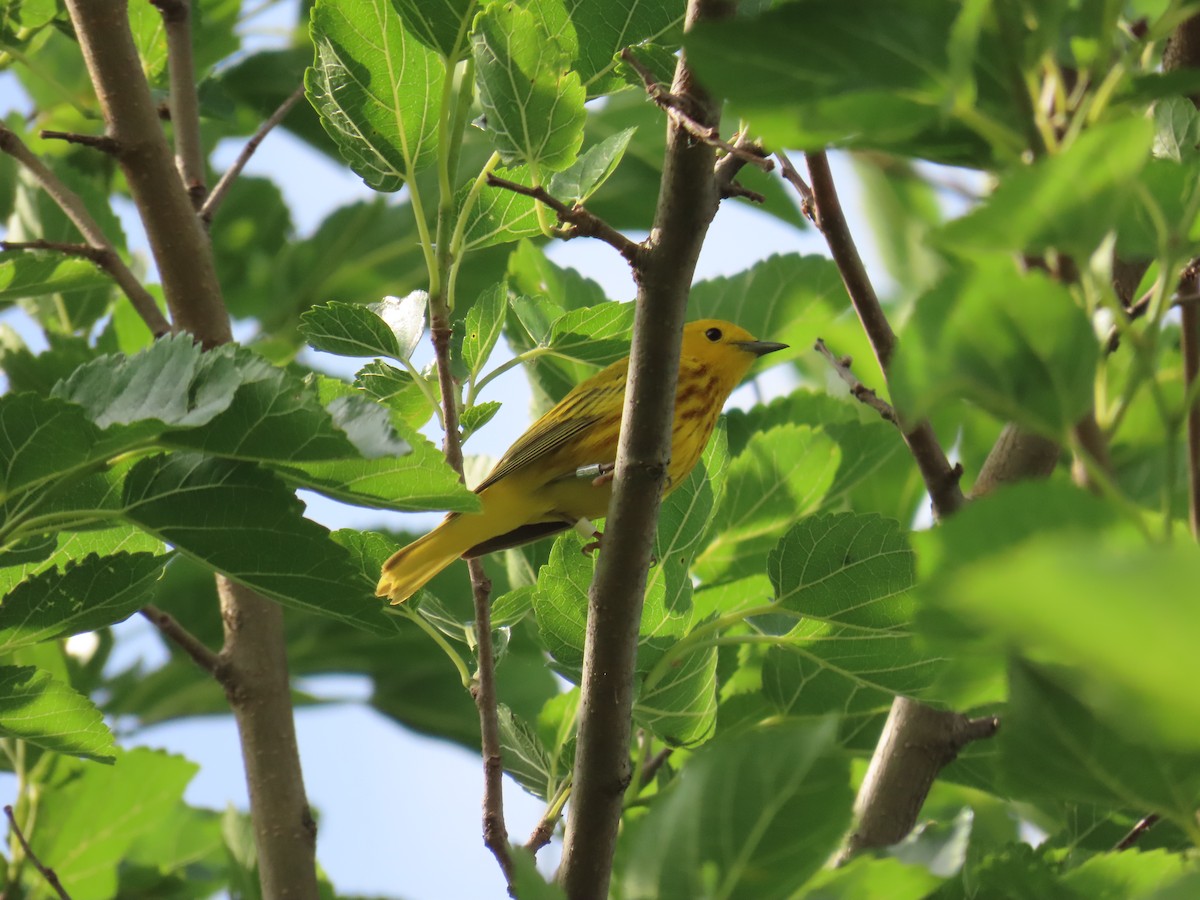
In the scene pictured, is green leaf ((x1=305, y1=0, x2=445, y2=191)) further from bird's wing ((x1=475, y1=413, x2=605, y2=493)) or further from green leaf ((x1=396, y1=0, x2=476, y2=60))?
bird's wing ((x1=475, y1=413, x2=605, y2=493))

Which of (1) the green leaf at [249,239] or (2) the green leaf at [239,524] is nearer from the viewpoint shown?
(2) the green leaf at [239,524]

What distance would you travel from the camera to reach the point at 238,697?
9.04 feet

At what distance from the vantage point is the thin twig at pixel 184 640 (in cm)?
264

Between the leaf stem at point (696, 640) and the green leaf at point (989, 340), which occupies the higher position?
the green leaf at point (989, 340)

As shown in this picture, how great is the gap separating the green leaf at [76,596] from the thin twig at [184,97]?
4.63 feet

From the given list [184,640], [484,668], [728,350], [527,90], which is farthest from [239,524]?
[728,350]

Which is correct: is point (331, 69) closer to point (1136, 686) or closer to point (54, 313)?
point (1136, 686)

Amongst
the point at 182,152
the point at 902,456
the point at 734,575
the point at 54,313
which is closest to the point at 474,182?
the point at 734,575

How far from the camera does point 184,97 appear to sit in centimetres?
323

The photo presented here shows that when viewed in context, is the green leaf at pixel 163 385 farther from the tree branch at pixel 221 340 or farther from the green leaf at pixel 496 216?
the tree branch at pixel 221 340

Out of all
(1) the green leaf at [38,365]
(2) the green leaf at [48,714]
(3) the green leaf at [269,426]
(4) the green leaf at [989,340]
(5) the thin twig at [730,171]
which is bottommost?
(4) the green leaf at [989,340]

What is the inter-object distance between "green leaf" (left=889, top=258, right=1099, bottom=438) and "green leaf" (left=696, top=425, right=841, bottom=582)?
1908mm

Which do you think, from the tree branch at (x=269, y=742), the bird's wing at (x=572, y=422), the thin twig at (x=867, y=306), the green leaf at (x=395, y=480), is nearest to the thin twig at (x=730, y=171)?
the thin twig at (x=867, y=306)

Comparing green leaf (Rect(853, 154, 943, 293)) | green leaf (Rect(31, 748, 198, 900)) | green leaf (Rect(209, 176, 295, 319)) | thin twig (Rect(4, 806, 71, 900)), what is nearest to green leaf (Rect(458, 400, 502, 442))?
thin twig (Rect(4, 806, 71, 900))
